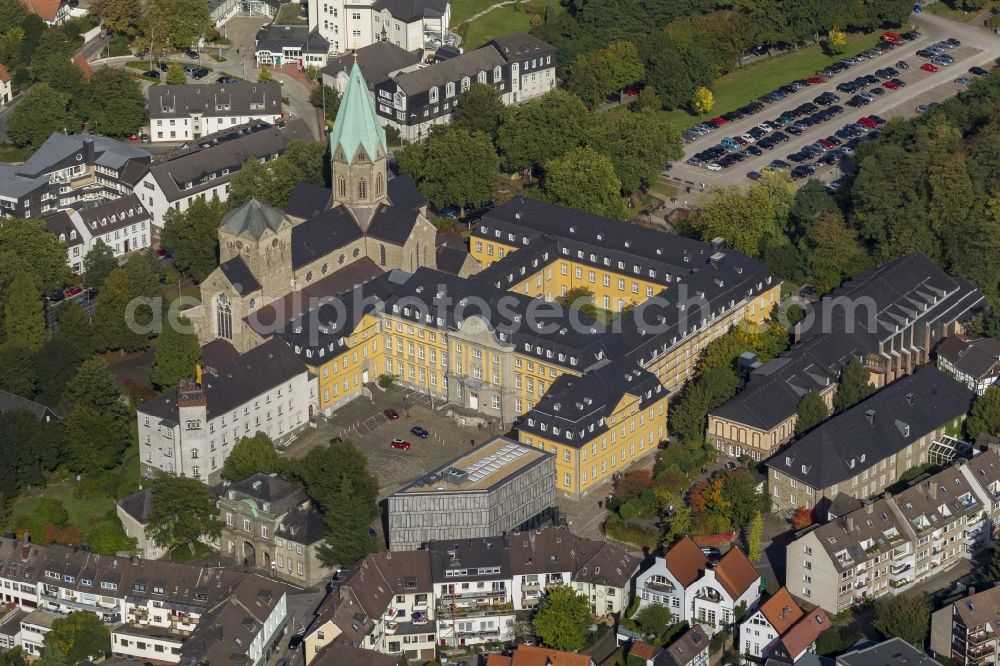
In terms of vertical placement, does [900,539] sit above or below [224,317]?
above

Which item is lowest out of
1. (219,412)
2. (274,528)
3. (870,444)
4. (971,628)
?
(274,528)

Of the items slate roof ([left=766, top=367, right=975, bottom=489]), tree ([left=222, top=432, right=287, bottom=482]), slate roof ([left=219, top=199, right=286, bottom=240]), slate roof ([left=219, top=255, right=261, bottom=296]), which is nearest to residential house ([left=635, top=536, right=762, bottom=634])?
slate roof ([left=766, top=367, right=975, bottom=489])

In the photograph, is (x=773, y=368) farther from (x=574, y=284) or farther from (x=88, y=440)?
(x=88, y=440)

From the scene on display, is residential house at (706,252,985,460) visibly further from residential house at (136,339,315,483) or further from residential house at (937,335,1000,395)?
residential house at (136,339,315,483)

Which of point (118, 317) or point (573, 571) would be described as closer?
point (573, 571)

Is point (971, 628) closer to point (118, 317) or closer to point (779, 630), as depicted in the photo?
point (779, 630)

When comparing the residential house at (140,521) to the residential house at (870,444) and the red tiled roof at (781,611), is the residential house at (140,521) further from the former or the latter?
the residential house at (870,444)

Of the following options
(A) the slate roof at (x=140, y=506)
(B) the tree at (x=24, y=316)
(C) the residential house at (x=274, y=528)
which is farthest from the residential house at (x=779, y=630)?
(B) the tree at (x=24, y=316)

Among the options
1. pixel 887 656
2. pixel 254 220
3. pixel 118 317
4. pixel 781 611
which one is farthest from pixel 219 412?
pixel 887 656
